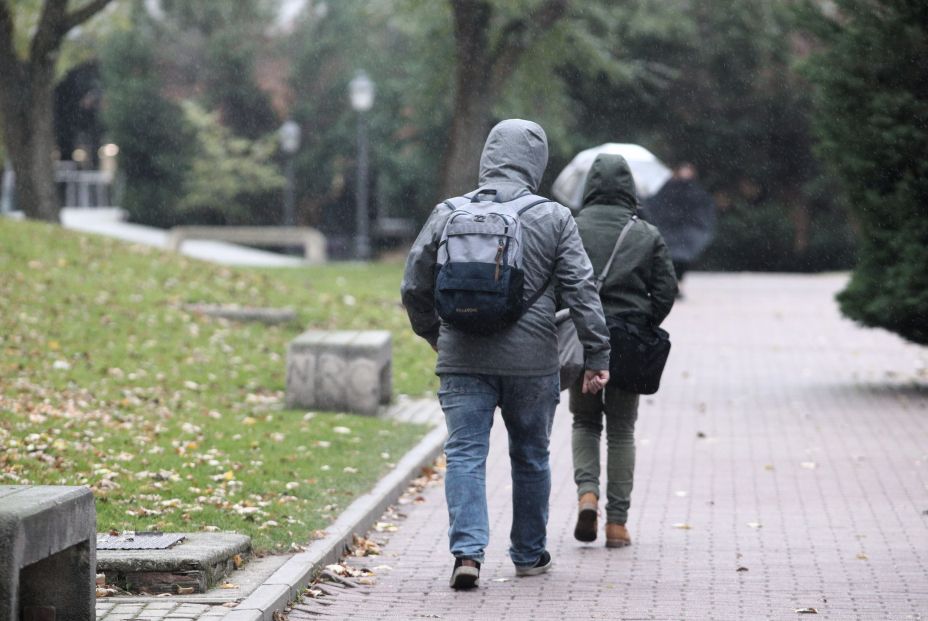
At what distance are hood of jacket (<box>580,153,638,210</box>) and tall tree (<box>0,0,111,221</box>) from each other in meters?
17.1

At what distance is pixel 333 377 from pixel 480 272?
5660mm

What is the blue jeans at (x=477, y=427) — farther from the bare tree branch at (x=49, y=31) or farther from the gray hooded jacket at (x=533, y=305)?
the bare tree branch at (x=49, y=31)

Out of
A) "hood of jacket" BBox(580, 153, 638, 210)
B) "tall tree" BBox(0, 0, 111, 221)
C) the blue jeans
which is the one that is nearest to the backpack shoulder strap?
the blue jeans

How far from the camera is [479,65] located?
2438 centimetres

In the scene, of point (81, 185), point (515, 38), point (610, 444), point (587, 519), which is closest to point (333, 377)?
point (610, 444)

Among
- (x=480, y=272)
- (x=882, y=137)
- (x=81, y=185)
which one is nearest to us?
(x=480, y=272)

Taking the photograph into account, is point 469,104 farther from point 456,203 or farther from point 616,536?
point 456,203

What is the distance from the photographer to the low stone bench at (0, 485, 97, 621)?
14.9 ft

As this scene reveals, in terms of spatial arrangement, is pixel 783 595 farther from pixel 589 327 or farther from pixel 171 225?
pixel 171 225

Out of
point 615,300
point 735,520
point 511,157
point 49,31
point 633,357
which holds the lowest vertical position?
point 735,520

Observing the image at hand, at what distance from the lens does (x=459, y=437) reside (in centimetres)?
615

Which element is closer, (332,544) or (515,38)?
(332,544)

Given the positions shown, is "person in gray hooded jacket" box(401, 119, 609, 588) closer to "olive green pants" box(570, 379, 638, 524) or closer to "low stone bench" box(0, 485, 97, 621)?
"olive green pants" box(570, 379, 638, 524)

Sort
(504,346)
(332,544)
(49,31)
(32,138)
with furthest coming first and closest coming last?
(32,138) → (49,31) → (332,544) → (504,346)
